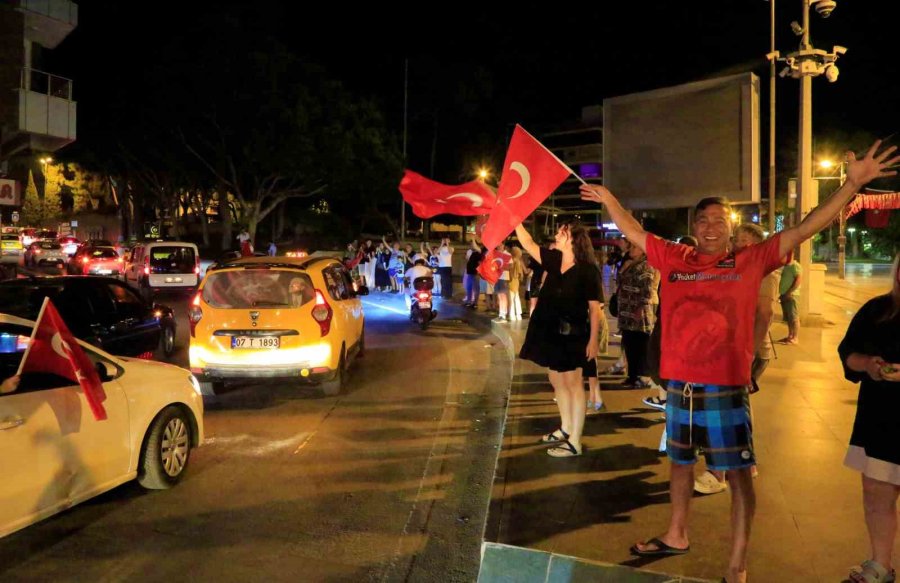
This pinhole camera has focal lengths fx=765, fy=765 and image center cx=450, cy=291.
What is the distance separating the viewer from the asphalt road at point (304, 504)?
4742 mm

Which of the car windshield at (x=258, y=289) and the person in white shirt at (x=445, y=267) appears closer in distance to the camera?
the car windshield at (x=258, y=289)

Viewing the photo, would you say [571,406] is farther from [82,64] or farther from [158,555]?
[82,64]

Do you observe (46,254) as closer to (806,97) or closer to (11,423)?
(806,97)

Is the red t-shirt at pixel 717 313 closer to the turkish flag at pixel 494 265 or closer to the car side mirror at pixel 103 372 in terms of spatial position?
the car side mirror at pixel 103 372

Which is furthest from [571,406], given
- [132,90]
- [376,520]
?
[132,90]

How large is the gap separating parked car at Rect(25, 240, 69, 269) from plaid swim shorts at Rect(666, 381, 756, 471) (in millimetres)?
41124

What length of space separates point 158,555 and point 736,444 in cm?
357

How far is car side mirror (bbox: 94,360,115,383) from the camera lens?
5.52 meters

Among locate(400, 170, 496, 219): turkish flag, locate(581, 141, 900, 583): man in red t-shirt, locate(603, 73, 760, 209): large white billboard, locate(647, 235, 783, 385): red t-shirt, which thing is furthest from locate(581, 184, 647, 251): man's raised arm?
locate(400, 170, 496, 219): turkish flag

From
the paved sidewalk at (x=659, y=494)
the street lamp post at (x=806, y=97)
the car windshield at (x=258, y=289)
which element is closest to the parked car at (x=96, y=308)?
the car windshield at (x=258, y=289)

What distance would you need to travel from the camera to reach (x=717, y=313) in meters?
3.77

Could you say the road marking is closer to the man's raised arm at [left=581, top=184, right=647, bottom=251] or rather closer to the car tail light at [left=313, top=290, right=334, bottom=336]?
the car tail light at [left=313, top=290, right=334, bottom=336]

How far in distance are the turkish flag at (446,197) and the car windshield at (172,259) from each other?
14.5 meters

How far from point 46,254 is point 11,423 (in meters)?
39.6
